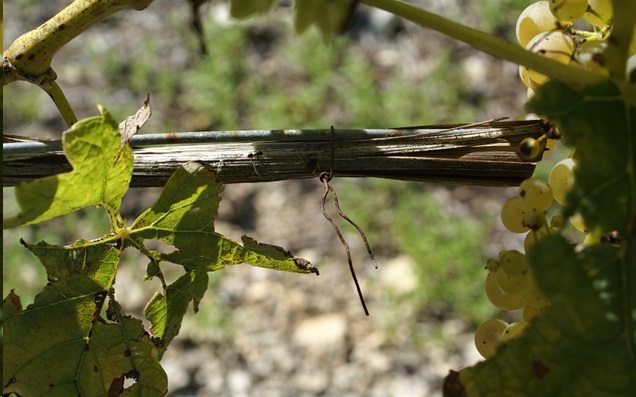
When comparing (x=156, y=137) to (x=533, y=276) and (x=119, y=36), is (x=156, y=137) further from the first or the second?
(x=119, y=36)

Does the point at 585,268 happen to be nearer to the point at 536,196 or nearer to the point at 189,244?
the point at 536,196

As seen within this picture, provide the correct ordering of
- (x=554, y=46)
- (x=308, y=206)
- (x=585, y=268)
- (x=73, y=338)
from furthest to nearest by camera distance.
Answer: (x=308, y=206), (x=73, y=338), (x=554, y=46), (x=585, y=268)

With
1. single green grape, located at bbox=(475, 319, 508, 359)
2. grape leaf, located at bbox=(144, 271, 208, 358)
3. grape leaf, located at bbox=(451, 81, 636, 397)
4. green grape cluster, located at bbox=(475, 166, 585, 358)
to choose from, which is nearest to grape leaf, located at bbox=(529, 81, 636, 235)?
grape leaf, located at bbox=(451, 81, 636, 397)

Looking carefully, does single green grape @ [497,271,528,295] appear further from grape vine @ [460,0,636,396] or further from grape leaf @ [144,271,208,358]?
grape leaf @ [144,271,208,358]

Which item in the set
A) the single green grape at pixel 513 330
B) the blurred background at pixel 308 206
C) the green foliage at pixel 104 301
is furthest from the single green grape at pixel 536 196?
the blurred background at pixel 308 206

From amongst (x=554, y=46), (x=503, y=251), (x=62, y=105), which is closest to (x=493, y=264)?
(x=503, y=251)

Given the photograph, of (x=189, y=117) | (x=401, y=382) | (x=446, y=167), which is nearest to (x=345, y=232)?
(x=401, y=382)
